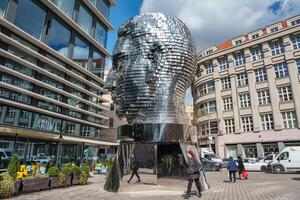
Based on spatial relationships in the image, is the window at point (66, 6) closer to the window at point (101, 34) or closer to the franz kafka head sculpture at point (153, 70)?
the window at point (101, 34)

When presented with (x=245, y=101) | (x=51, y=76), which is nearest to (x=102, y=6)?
(x=51, y=76)

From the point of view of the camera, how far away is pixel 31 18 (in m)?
26.8

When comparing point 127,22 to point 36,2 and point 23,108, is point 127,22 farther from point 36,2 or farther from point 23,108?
point 36,2

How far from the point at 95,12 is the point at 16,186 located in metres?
34.3

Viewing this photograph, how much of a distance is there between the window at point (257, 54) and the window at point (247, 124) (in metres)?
9.73

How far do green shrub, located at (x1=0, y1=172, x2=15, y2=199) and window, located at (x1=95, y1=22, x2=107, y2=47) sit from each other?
3387cm

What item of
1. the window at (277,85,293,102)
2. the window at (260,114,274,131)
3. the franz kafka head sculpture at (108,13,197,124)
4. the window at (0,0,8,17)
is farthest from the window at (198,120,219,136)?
the window at (0,0,8,17)

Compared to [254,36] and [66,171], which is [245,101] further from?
[66,171]

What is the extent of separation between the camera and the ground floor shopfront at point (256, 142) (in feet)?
113

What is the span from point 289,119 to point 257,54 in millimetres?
11592

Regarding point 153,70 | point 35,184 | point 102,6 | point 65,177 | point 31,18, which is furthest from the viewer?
point 102,6

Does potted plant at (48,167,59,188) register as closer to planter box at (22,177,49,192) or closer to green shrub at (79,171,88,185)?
planter box at (22,177,49,192)

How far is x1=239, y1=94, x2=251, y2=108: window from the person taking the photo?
131 ft

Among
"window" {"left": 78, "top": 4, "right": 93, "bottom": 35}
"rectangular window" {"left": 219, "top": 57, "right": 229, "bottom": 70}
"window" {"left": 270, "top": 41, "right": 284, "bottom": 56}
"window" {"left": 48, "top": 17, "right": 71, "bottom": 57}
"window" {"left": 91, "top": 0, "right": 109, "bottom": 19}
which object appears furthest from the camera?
"rectangular window" {"left": 219, "top": 57, "right": 229, "bottom": 70}
